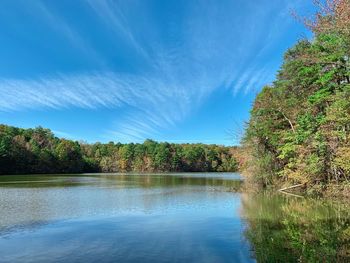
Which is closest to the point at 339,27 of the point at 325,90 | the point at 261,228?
the point at 261,228

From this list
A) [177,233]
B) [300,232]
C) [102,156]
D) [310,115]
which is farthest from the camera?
[102,156]

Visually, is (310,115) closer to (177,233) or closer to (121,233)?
(177,233)

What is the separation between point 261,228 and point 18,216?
41.8 ft

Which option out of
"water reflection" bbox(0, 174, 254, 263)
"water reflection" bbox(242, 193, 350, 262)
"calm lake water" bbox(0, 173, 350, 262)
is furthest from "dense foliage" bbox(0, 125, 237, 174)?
"water reflection" bbox(242, 193, 350, 262)

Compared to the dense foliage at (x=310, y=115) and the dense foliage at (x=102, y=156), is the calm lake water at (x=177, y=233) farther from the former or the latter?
the dense foliage at (x=102, y=156)

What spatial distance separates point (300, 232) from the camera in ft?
46.6

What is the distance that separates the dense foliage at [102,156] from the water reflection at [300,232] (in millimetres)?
88766

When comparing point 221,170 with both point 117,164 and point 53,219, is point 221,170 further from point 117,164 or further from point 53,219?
point 53,219

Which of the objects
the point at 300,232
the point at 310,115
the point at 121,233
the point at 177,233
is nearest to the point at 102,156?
the point at 310,115

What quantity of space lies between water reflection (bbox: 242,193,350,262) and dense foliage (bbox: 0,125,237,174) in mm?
88766

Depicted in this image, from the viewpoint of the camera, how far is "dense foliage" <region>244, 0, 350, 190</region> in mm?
22297

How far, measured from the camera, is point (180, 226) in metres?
17.0

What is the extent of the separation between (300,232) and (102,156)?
137309 millimetres

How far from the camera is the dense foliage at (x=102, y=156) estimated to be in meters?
102
